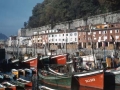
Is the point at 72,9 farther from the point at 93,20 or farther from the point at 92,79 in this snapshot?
the point at 92,79

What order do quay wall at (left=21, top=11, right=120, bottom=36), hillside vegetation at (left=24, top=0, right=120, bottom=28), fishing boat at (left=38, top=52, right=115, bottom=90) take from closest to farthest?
fishing boat at (left=38, top=52, right=115, bottom=90), quay wall at (left=21, top=11, right=120, bottom=36), hillside vegetation at (left=24, top=0, right=120, bottom=28)

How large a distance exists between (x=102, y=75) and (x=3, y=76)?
13.0 metres

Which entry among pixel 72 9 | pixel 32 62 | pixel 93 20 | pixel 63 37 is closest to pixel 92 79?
pixel 32 62

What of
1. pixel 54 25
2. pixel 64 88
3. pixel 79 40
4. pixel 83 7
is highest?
pixel 83 7

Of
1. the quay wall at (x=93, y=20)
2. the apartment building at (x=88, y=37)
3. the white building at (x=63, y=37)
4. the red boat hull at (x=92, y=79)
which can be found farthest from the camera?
the quay wall at (x=93, y=20)

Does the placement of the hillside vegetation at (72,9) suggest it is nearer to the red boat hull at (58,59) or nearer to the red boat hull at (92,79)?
the red boat hull at (58,59)

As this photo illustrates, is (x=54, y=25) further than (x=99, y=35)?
Yes

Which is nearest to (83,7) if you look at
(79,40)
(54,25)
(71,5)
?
(71,5)

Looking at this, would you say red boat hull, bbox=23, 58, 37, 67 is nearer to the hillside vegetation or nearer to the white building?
the white building

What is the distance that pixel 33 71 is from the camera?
38062 millimetres

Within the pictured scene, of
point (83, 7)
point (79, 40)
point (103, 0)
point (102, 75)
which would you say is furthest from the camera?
point (83, 7)

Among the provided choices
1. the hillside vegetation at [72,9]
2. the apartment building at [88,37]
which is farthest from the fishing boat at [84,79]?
the hillside vegetation at [72,9]

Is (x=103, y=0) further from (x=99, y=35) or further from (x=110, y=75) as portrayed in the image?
(x=110, y=75)

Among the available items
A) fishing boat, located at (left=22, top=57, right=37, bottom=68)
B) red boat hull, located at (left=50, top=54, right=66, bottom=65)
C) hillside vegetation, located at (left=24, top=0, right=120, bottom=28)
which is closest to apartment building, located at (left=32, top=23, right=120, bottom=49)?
red boat hull, located at (left=50, top=54, right=66, bottom=65)
